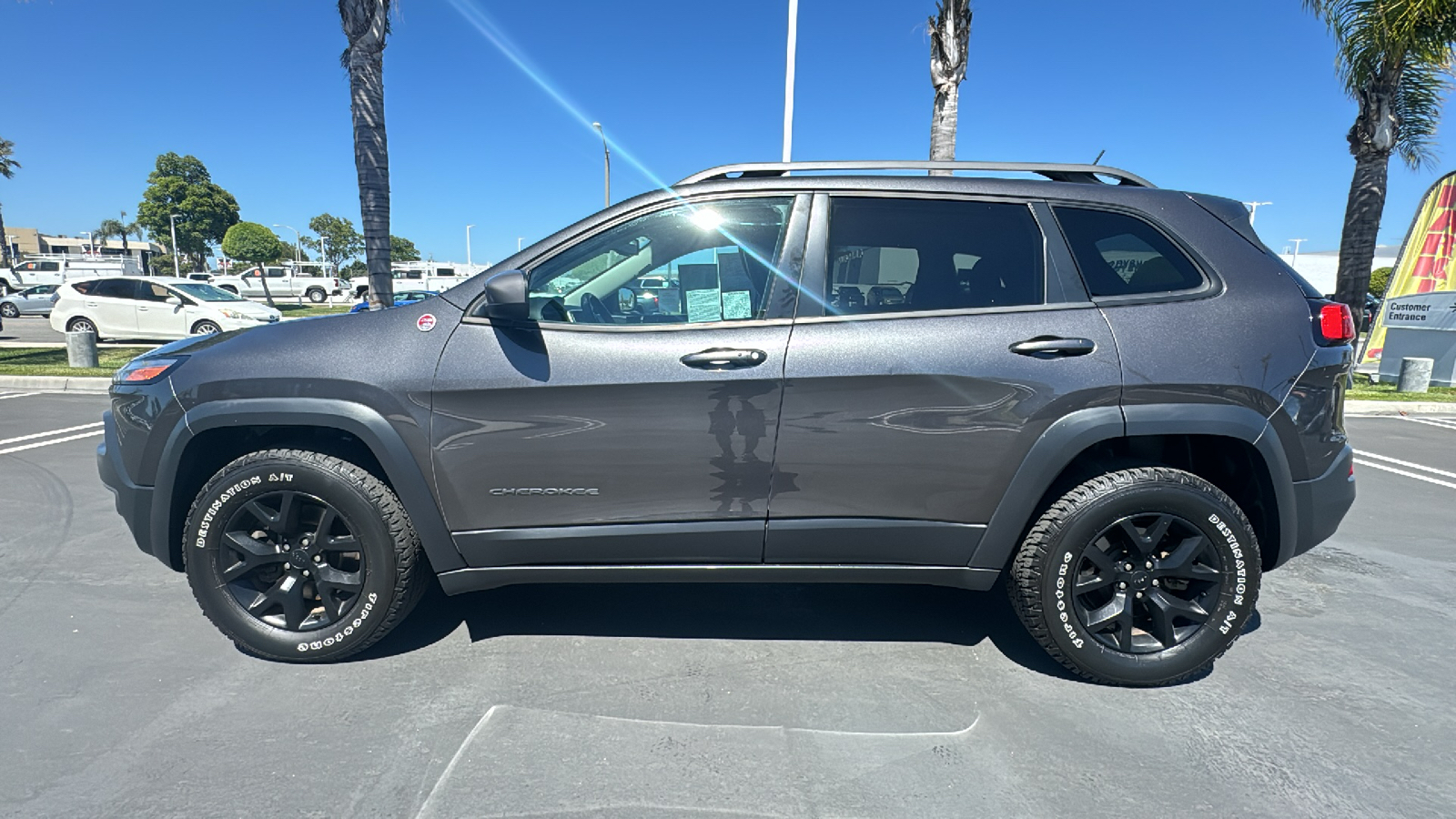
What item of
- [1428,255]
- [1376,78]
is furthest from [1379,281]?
[1376,78]

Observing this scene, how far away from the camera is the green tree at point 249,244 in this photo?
144 ft

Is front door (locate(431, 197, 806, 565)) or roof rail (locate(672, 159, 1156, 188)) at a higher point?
roof rail (locate(672, 159, 1156, 188))

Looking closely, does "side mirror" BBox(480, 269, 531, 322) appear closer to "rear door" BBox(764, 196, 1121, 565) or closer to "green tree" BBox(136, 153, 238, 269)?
"rear door" BBox(764, 196, 1121, 565)

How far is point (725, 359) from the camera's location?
8.30ft

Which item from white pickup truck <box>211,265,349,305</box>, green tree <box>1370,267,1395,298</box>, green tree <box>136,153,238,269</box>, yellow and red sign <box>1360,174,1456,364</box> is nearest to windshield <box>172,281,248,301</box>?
yellow and red sign <box>1360,174,1456,364</box>

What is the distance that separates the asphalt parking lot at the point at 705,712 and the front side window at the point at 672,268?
138cm

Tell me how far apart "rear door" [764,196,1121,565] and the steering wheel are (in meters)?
0.70

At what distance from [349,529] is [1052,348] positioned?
2.63 metres

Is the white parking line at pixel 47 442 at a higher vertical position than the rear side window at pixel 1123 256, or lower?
lower

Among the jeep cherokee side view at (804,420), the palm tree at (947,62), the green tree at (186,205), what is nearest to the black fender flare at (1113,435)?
the jeep cherokee side view at (804,420)

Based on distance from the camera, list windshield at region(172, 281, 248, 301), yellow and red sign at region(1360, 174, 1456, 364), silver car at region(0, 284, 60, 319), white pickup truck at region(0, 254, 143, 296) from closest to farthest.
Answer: yellow and red sign at region(1360, 174, 1456, 364)
windshield at region(172, 281, 248, 301)
silver car at region(0, 284, 60, 319)
white pickup truck at region(0, 254, 143, 296)

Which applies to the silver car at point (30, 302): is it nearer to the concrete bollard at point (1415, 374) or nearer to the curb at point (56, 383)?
the curb at point (56, 383)

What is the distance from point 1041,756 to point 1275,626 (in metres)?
1.73

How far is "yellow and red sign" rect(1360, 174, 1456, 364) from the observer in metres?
13.1
